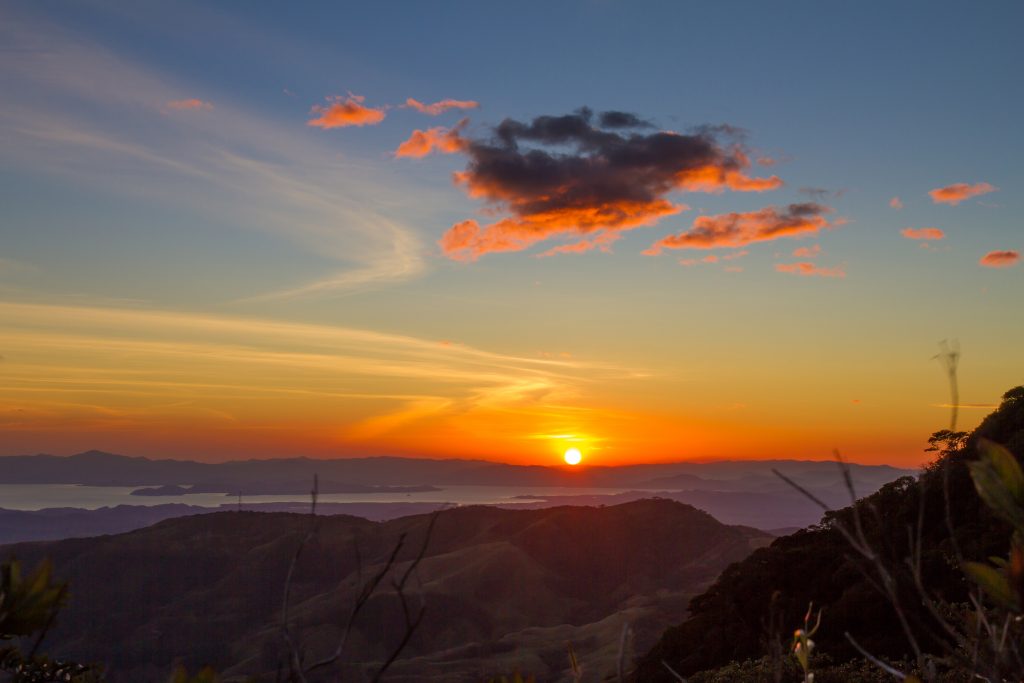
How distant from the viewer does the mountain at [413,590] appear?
74.0 metres

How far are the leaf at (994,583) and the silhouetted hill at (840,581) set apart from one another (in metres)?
25.4

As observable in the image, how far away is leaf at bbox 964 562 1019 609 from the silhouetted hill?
25356 millimetres

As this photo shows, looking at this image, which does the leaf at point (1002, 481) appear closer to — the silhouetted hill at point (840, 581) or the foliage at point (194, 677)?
the foliage at point (194, 677)

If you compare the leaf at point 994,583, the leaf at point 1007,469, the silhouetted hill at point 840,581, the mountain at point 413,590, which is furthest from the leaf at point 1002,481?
the mountain at point 413,590

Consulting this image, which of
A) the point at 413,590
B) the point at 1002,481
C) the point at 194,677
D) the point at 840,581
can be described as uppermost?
the point at 1002,481

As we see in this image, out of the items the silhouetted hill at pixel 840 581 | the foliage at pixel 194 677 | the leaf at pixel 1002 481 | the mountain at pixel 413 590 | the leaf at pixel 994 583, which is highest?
the leaf at pixel 1002 481

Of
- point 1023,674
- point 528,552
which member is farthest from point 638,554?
point 1023,674

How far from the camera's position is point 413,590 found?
90.9 meters

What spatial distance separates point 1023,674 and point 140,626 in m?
102

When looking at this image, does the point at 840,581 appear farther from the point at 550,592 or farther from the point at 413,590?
the point at 550,592

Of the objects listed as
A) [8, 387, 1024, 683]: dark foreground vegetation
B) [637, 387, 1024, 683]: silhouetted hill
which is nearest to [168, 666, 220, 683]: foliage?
[8, 387, 1024, 683]: dark foreground vegetation

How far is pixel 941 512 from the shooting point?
32.2 m

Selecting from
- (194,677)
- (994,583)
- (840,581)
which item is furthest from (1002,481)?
(840,581)

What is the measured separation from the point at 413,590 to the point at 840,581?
216 ft
